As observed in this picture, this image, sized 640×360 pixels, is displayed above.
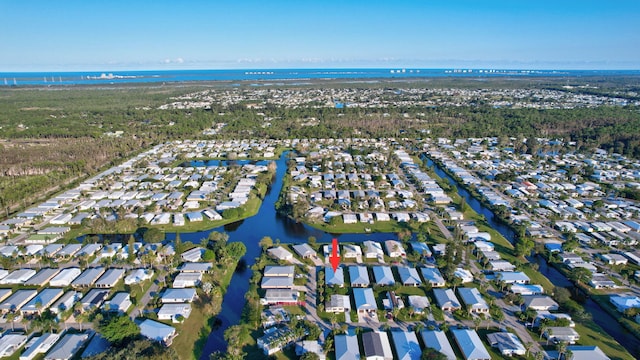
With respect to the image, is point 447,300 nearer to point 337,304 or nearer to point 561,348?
point 561,348

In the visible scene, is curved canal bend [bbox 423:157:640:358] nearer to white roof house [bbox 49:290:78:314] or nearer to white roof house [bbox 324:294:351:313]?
white roof house [bbox 324:294:351:313]

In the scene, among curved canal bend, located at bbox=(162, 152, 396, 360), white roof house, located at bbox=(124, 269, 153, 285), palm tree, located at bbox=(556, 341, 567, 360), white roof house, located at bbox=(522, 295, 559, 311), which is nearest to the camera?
palm tree, located at bbox=(556, 341, 567, 360)

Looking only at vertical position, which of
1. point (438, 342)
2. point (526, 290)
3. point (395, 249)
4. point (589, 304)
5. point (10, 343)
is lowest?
point (589, 304)

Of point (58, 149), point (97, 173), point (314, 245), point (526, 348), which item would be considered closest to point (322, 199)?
point (314, 245)

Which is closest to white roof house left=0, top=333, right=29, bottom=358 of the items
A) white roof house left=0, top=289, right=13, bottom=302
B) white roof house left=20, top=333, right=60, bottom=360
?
white roof house left=20, top=333, right=60, bottom=360

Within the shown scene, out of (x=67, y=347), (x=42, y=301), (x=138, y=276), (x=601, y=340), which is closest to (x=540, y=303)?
(x=601, y=340)
